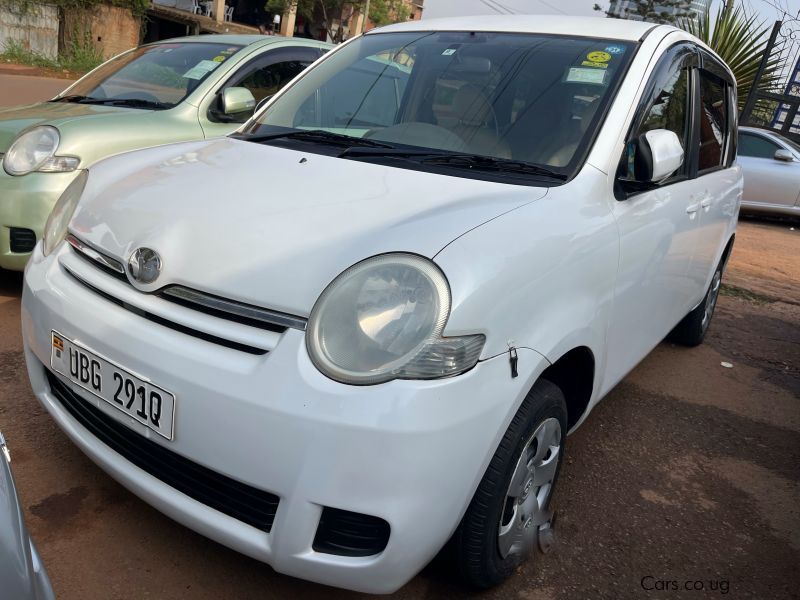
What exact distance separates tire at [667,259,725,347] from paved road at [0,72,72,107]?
10211 mm

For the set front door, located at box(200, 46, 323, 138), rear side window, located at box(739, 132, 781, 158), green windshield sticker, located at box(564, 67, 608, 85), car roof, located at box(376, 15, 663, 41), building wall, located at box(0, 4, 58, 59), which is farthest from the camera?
building wall, located at box(0, 4, 58, 59)

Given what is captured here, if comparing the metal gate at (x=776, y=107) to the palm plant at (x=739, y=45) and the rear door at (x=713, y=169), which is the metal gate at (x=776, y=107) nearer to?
the palm plant at (x=739, y=45)

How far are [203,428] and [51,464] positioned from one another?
104 cm

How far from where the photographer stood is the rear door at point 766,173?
10.2 metres

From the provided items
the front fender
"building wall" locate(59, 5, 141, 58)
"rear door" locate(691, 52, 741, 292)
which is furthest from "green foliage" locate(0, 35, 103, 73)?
the front fender

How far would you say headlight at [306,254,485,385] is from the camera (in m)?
1.57

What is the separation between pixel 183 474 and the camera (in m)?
1.76

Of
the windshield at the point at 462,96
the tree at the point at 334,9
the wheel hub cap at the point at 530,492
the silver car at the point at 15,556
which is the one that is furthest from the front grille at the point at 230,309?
the tree at the point at 334,9

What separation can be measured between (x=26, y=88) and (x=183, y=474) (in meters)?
13.3

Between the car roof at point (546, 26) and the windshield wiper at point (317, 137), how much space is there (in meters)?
0.80

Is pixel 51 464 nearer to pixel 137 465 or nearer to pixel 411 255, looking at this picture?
pixel 137 465

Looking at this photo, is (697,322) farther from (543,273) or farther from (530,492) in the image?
(543,273)

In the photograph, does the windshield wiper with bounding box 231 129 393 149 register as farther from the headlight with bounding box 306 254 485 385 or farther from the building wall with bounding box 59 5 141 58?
the building wall with bounding box 59 5 141 58

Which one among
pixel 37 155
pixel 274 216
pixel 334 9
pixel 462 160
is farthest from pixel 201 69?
pixel 334 9
